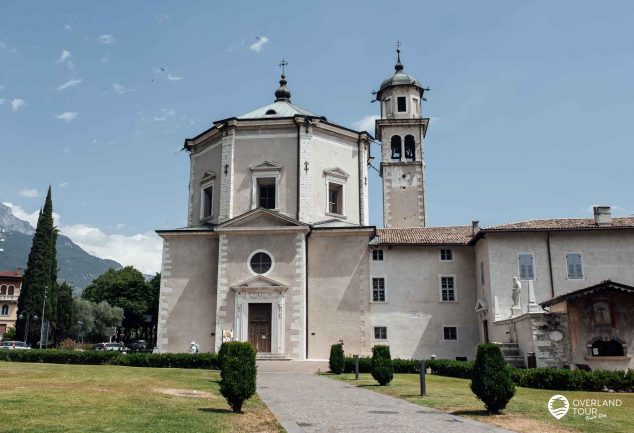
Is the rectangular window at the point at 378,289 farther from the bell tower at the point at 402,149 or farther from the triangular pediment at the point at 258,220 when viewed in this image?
the bell tower at the point at 402,149

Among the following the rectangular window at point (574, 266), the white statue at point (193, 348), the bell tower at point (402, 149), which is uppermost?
the bell tower at point (402, 149)

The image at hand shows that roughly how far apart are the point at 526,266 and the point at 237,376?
23522 millimetres

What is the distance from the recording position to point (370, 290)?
34750 millimetres

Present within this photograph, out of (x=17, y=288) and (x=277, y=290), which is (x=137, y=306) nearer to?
(x=17, y=288)

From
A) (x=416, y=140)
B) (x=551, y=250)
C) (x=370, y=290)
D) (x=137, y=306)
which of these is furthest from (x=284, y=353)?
(x=137, y=306)

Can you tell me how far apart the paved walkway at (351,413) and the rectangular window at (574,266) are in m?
17.6

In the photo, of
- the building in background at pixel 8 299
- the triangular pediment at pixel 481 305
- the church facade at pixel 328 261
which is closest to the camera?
the church facade at pixel 328 261

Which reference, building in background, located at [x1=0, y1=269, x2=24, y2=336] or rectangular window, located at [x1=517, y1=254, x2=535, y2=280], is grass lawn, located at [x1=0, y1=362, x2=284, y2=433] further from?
building in background, located at [x1=0, y1=269, x2=24, y2=336]

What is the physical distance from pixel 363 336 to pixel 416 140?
1000 inches

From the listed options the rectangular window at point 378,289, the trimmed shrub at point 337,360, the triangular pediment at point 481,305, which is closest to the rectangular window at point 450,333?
the triangular pediment at point 481,305

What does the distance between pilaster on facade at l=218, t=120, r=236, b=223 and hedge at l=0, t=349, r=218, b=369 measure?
984 cm

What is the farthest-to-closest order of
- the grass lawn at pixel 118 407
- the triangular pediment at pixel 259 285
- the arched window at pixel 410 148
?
the arched window at pixel 410 148 < the triangular pediment at pixel 259 285 < the grass lawn at pixel 118 407

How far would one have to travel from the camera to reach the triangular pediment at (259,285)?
32656 mm

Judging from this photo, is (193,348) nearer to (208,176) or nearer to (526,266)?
(208,176)
